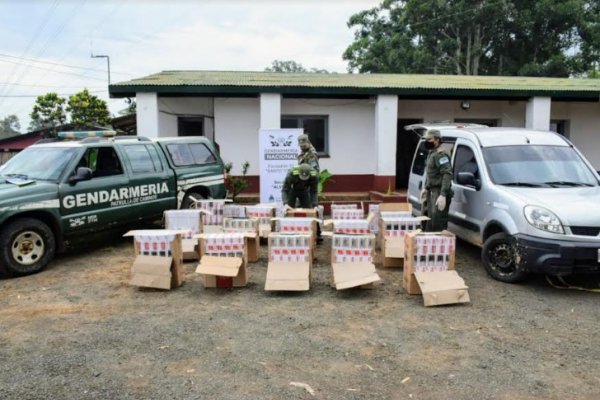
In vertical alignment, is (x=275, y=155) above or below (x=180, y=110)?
below

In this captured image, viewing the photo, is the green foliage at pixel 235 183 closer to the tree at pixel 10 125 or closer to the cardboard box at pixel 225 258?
the cardboard box at pixel 225 258

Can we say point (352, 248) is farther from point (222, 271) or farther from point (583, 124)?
point (583, 124)

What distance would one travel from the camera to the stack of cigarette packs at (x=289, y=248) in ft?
19.5

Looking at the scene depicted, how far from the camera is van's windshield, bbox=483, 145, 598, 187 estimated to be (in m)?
6.40

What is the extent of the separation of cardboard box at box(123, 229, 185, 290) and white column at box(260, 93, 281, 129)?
20.9ft

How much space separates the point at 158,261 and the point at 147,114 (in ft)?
22.1

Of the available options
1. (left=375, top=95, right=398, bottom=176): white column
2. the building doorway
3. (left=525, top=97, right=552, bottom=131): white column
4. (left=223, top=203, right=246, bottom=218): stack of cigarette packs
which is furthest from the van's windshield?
the building doorway

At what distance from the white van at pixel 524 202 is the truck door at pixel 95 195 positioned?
204 inches

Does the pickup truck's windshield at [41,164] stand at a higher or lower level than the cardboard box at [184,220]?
higher

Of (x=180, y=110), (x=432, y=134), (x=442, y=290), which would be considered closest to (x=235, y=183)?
(x=180, y=110)

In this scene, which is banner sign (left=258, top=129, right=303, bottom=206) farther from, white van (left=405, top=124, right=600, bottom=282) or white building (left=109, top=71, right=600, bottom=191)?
white van (left=405, top=124, right=600, bottom=282)

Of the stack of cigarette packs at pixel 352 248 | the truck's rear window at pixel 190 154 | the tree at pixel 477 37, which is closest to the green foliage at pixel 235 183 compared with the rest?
the truck's rear window at pixel 190 154

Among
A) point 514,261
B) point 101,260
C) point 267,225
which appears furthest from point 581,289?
point 101,260

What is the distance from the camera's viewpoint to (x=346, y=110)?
520 inches
